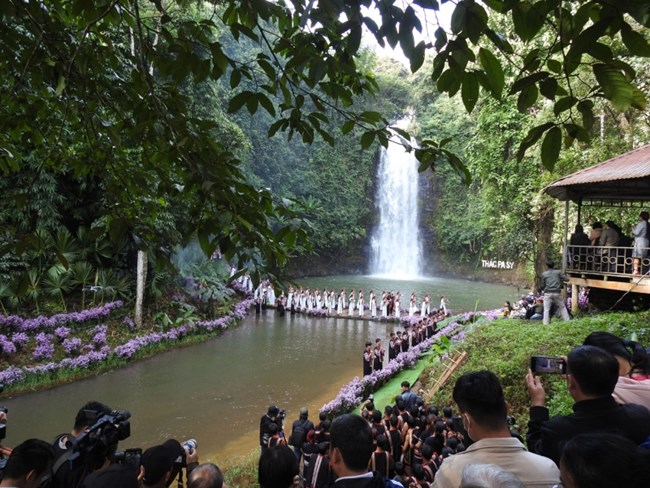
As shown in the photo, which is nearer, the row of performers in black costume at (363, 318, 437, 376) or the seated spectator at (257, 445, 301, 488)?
the seated spectator at (257, 445, 301, 488)

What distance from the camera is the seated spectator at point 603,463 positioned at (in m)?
1.22

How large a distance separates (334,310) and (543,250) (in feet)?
26.9

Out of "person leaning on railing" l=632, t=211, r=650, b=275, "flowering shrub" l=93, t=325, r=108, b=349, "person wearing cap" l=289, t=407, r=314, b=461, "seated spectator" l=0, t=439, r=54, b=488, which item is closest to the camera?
"seated spectator" l=0, t=439, r=54, b=488

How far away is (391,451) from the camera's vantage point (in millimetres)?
4340

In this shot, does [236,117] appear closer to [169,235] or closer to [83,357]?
[169,235]

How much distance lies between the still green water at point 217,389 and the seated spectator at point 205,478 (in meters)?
4.44

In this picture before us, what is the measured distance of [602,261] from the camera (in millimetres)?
8625

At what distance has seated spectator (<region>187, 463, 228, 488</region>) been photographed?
2.00 metres

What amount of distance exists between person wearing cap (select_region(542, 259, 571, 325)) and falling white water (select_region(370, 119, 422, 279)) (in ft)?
78.2

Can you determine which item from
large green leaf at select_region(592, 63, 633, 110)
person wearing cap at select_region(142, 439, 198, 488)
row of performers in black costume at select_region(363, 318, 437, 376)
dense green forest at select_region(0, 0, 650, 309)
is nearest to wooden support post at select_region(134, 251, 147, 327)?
row of performers in black costume at select_region(363, 318, 437, 376)

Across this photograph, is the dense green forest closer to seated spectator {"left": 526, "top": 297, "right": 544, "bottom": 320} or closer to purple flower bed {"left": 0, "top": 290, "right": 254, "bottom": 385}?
purple flower bed {"left": 0, "top": 290, "right": 254, "bottom": 385}

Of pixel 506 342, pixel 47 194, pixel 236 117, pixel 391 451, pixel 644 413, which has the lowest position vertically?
pixel 391 451

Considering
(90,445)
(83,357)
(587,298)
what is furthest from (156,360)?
(587,298)

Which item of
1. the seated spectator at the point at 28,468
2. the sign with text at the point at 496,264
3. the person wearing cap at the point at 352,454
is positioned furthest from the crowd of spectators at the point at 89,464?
the sign with text at the point at 496,264
